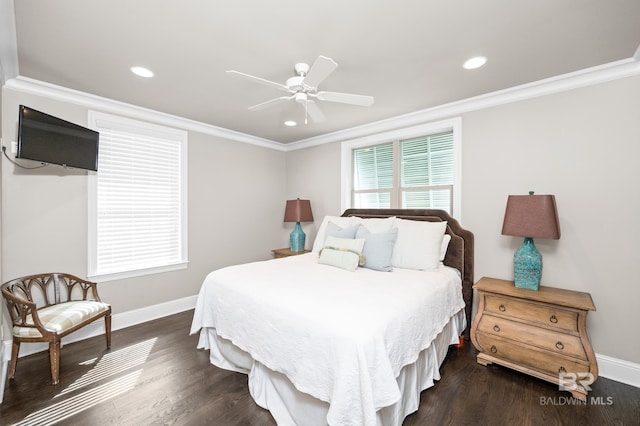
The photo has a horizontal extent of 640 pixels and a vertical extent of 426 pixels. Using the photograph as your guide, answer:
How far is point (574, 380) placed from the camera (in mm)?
1971

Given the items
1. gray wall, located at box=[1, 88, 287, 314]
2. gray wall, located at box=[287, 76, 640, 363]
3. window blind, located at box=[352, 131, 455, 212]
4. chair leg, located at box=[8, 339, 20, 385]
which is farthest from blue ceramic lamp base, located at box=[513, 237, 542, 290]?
chair leg, located at box=[8, 339, 20, 385]

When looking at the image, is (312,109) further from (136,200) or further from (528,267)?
(136,200)

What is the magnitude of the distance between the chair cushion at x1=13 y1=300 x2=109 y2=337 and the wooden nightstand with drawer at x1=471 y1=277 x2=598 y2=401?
11.1ft

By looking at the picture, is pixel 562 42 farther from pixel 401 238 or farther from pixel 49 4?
pixel 49 4

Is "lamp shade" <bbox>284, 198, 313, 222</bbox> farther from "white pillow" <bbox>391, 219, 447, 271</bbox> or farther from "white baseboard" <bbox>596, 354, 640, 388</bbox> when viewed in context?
"white baseboard" <bbox>596, 354, 640, 388</bbox>

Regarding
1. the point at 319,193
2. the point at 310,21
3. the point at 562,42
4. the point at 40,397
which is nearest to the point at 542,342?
the point at 562,42

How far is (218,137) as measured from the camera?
3.98m

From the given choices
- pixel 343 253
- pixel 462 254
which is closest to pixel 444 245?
pixel 462 254

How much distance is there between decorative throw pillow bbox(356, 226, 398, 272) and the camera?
2.53 metres

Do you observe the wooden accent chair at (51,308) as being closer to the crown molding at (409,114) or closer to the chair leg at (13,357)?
the chair leg at (13,357)

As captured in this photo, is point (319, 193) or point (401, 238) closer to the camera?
point (401, 238)

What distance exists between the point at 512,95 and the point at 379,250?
6.58 feet

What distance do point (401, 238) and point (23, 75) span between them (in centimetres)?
375

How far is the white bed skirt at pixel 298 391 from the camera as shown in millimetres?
1571
